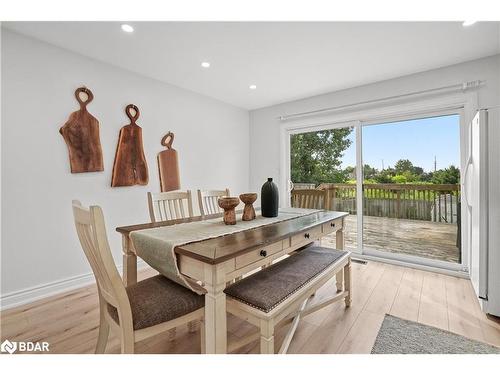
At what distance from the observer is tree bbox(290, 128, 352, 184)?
3.57 metres

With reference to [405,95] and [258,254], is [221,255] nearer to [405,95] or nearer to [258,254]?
[258,254]

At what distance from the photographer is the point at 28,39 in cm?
211

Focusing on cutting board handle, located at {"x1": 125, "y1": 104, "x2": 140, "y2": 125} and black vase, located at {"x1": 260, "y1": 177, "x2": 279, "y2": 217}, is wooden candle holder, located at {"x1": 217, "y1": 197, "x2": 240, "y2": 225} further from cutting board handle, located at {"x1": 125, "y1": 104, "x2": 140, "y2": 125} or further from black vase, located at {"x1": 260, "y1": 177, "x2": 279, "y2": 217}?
cutting board handle, located at {"x1": 125, "y1": 104, "x2": 140, "y2": 125}

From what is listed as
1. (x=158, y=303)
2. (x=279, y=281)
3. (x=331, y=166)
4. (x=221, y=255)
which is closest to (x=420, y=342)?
(x=279, y=281)

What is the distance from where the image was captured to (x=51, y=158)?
2244 millimetres

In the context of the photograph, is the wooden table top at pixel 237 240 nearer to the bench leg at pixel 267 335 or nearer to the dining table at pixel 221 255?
the dining table at pixel 221 255

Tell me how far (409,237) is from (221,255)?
10.1 feet

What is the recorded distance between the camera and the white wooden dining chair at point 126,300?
1.05 metres

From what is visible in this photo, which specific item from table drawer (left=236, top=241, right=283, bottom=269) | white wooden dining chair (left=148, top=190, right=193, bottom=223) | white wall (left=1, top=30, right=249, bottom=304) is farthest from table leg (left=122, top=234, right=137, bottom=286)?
white wall (left=1, top=30, right=249, bottom=304)

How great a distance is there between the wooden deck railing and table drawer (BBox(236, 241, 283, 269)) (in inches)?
50.6

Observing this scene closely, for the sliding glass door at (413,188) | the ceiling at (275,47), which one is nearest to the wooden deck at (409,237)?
the sliding glass door at (413,188)

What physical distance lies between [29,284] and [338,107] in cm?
387
